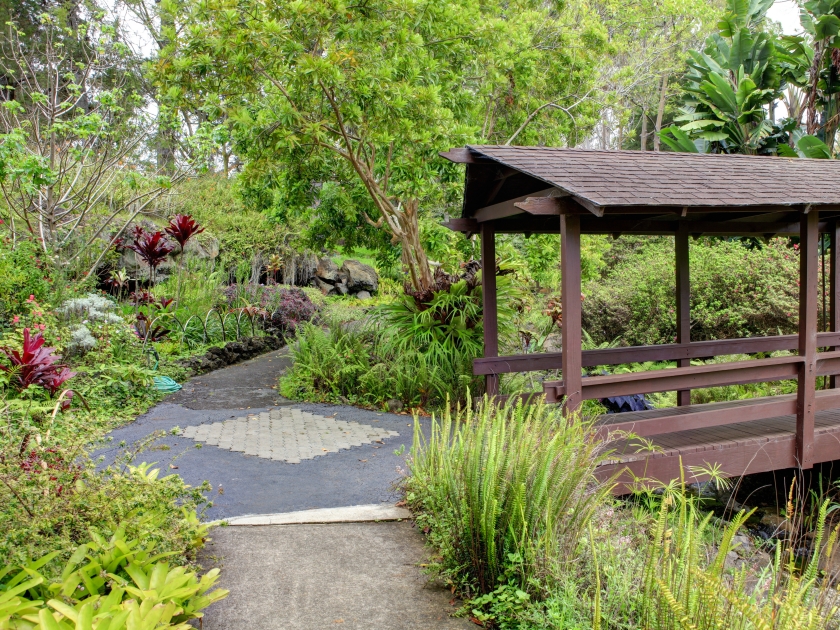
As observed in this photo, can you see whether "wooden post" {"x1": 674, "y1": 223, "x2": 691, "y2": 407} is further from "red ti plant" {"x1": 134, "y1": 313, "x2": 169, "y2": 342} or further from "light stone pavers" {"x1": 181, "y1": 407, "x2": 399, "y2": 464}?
"red ti plant" {"x1": 134, "y1": 313, "x2": 169, "y2": 342}

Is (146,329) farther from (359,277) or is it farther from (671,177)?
(359,277)

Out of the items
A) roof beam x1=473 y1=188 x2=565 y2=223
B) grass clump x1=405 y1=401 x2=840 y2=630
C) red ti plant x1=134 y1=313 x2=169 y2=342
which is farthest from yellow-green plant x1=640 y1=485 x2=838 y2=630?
red ti plant x1=134 y1=313 x2=169 y2=342

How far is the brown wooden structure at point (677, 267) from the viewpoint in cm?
523

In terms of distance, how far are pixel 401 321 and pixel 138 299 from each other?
16.7 ft

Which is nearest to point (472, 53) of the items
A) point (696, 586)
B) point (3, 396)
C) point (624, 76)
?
point (624, 76)

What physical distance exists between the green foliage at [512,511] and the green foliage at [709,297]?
9.61 meters

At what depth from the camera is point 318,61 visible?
6609mm

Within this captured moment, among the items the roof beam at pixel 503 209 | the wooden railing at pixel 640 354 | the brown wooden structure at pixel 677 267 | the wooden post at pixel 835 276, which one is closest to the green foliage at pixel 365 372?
the wooden railing at pixel 640 354

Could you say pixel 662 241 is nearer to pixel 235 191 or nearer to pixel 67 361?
pixel 235 191

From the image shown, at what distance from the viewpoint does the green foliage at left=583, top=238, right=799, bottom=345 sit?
38.9ft

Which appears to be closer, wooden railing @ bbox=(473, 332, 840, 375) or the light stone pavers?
the light stone pavers

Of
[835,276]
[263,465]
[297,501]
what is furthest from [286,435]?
[835,276]

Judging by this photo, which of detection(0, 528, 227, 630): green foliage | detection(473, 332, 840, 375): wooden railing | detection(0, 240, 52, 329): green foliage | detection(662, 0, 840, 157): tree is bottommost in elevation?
detection(0, 528, 227, 630): green foliage

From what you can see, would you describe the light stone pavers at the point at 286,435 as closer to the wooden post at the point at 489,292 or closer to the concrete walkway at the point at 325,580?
the wooden post at the point at 489,292
